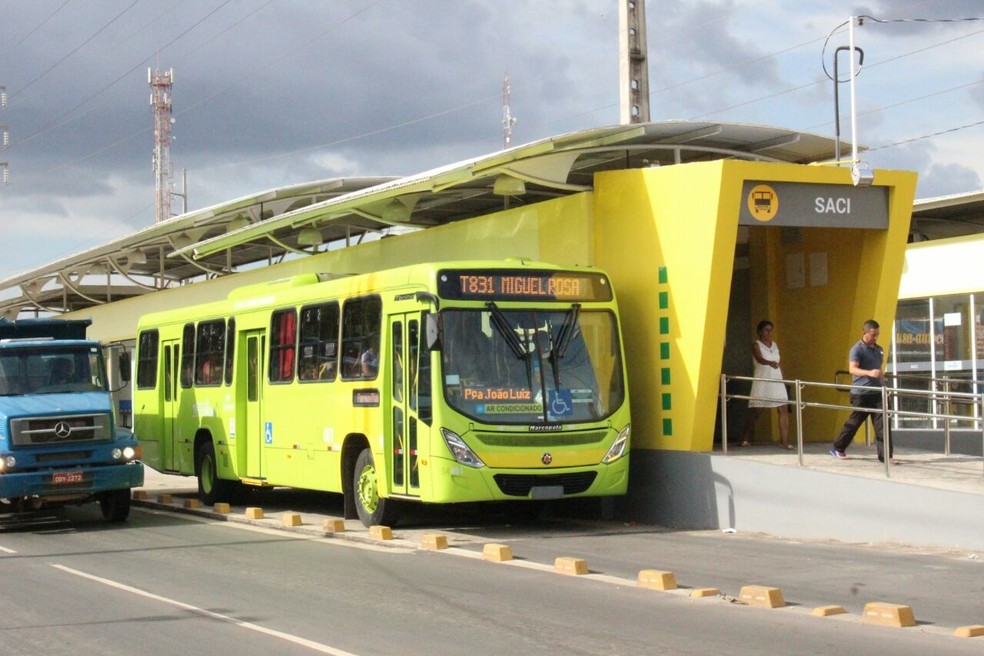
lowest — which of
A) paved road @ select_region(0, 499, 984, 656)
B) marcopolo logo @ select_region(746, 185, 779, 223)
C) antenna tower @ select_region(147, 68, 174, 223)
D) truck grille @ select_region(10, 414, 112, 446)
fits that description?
paved road @ select_region(0, 499, 984, 656)

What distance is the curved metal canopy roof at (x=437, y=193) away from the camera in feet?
59.3

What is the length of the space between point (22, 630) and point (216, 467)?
12.0m

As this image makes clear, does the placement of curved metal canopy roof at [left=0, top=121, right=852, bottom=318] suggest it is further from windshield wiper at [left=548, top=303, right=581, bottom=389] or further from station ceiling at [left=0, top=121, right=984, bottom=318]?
windshield wiper at [left=548, top=303, right=581, bottom=389]

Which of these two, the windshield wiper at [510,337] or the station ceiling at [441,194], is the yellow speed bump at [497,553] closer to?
the windshield wiper at [510,337]

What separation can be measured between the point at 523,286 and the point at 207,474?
844cm

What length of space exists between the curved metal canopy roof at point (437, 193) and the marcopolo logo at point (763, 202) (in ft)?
4.57

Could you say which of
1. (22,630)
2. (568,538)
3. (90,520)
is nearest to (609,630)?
(22,630)

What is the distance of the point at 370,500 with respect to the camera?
17.1 metres

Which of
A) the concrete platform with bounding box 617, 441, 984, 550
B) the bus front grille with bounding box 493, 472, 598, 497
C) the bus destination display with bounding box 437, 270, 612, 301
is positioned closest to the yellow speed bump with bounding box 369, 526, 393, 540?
the bus front grille with bounding box 493, 472, 598, 497

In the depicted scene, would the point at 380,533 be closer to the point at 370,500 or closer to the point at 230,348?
the point at 370,500

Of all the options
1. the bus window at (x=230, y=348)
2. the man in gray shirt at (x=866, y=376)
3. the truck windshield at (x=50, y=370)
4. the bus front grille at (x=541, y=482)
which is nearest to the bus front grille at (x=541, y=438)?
the bus front grille at (x=541, y=482)

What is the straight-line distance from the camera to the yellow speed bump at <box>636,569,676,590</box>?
11461 mm

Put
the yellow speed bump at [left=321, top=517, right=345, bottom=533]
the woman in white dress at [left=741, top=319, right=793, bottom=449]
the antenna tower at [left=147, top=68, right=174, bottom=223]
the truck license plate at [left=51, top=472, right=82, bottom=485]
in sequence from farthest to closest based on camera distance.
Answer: the antenna tower at [left=147, top=68, right=174, bottom=223], the truck license plate at [left=51, top=472, right=82, bottom=485], the woman in white dress at [left=741, top=319, right=793, bottom=449], the yellow speed bump at [left=321, top=517, right=345, bottom=533]

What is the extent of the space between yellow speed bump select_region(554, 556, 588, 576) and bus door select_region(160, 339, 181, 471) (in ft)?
40.2
